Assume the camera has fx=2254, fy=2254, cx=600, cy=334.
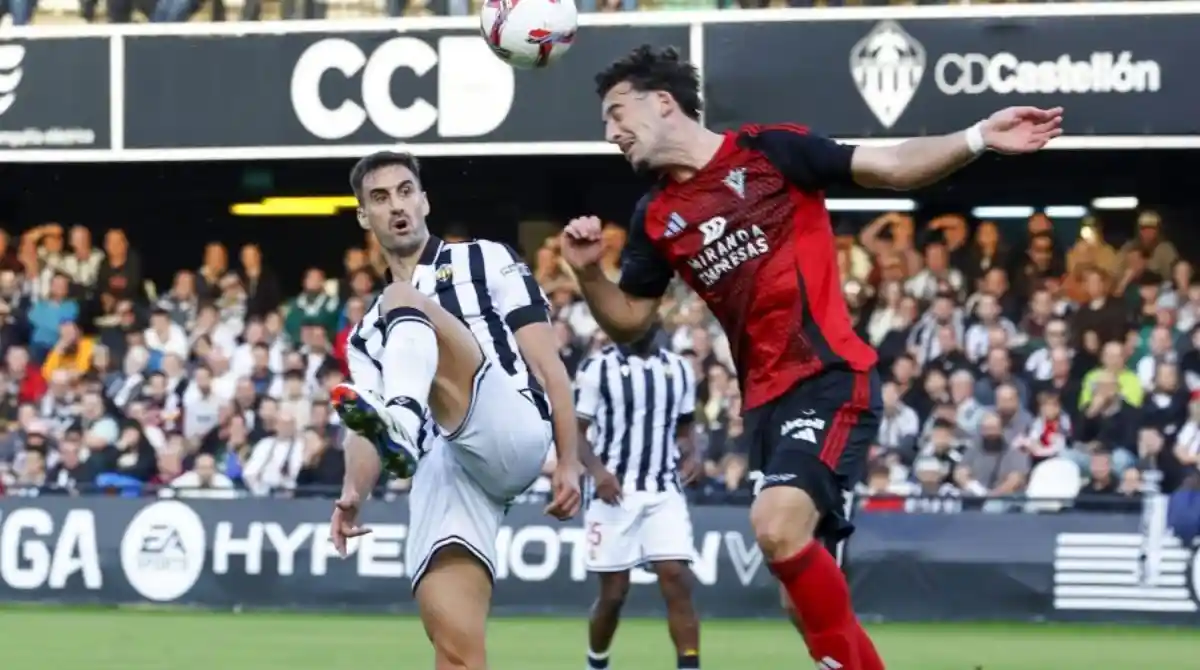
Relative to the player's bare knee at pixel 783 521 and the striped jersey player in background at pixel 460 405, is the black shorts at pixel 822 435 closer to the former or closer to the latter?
the player's bare knee at pixel 783 521

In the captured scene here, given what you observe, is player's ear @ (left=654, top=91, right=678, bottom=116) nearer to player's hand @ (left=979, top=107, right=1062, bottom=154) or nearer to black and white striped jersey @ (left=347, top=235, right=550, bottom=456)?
black and white striped jersey @ (left=347, top=235, right=550, bottom=456)

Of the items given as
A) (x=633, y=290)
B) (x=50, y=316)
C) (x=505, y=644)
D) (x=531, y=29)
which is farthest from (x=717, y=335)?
(x=633, y=290)

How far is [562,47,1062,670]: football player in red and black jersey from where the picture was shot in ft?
23.1

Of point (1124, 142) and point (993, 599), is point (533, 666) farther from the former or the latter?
point (1124, 142)

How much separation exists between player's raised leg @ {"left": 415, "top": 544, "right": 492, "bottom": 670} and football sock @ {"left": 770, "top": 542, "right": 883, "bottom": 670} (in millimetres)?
928

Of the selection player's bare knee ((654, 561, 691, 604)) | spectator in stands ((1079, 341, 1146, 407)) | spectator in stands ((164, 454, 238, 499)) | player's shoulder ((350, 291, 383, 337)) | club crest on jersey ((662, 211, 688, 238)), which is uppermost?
club crest on jersey ((662, 211, 688, 238))

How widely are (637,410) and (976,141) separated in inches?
227

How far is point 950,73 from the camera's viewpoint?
18.1m

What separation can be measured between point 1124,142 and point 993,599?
14.1 feet

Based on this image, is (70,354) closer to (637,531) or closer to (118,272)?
(118,272)

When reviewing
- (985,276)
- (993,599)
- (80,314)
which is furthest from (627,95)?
(80,314)

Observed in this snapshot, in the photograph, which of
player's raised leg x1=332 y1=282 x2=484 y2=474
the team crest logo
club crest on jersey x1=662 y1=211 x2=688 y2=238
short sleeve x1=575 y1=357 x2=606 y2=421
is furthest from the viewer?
the team crest logo

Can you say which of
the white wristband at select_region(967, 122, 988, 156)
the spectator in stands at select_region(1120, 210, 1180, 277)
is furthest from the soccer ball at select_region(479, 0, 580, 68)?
the spectator in stands at select_region(1120, 210, 1180, 277)

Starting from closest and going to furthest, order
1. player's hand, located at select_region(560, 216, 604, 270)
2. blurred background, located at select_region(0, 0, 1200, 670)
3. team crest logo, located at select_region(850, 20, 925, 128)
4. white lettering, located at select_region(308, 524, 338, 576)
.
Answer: player's hand, located at select_region(560, 216, 604, 270) → blurred background, located at select_region(0, 0, 1200, 670) → white lettering, located at select_region(308, 524, 338, 576) → team crest logo, located at select_region(850, 20, 925, 128)
